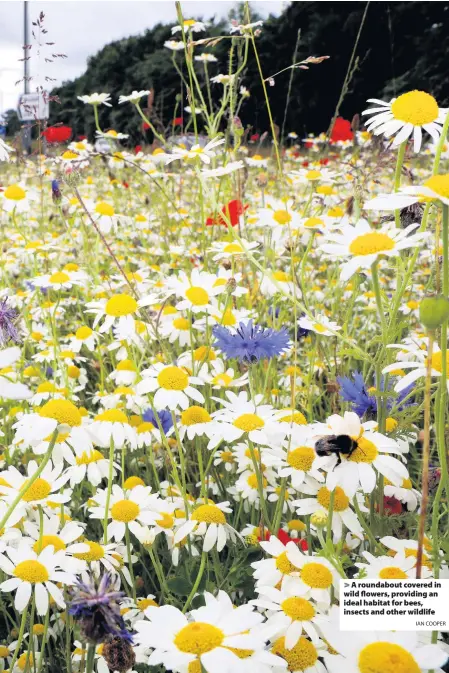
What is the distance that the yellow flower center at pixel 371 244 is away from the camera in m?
0.60

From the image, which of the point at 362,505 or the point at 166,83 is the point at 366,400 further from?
the point at 166,83

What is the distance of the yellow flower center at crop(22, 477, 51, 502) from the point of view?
2.49ft

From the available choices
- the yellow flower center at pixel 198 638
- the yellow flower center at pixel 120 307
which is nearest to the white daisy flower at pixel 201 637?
the yellow flower center at pixel 198 638

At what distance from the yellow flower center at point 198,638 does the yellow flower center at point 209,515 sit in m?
0.29

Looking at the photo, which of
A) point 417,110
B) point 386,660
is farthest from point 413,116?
point 386,660

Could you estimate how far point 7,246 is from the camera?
2.58m

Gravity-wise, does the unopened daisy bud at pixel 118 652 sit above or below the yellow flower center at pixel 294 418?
below

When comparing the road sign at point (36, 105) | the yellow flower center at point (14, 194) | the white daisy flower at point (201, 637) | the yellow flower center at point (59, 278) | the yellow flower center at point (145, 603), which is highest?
the road sign at point (36, 105)

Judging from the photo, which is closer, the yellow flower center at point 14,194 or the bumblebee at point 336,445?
the bumblebee at point 336,445

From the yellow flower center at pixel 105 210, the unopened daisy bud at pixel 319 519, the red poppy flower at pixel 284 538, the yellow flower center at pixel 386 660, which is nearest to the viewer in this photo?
the yellow flower center at pixel 386 660

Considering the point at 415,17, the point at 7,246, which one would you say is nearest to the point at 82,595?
the point at 7,246

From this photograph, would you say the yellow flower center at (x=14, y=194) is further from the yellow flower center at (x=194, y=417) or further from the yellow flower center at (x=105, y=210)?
the yellow flower center at (x=194, y=417)

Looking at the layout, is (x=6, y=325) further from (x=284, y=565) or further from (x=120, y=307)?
(x=284, y=565)

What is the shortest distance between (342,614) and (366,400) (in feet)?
1.35
